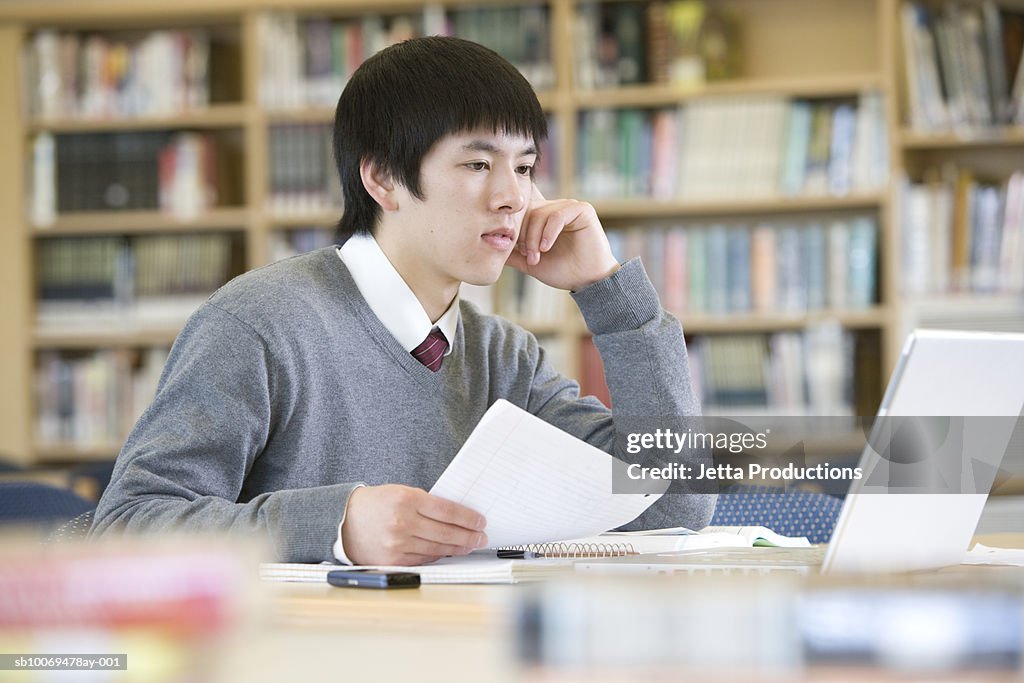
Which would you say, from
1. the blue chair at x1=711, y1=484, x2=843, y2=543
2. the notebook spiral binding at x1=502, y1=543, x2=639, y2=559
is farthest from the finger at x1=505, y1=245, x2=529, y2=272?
the notebook spiral binding at x1=502, y1=543, x2=639, y2=559

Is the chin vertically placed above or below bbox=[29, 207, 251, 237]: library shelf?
below

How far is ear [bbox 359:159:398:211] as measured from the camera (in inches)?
63.6

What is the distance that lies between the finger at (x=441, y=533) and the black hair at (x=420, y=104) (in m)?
0.61

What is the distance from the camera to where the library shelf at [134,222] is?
12.9 feet

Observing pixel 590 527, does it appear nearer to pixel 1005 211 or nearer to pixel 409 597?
pixel 409 597

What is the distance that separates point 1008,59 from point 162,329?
8.60 ft

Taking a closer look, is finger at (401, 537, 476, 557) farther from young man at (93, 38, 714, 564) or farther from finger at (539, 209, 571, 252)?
finger at (539, 209, 571, 252)

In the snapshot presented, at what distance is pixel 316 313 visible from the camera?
1452 millimetres

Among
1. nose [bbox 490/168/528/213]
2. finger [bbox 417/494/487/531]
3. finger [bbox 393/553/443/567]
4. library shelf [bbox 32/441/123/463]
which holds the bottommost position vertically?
library shelf [bbox 32/441/123/463]

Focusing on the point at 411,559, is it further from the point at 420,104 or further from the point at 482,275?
the point at 420,104

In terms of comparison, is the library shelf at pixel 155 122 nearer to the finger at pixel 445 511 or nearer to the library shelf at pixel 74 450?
the library shelf at pixel 74 450

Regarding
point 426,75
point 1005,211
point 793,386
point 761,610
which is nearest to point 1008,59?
point 1005,211

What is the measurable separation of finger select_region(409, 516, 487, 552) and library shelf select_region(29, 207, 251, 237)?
3004 mm

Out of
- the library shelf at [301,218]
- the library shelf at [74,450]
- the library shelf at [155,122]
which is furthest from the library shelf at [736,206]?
the library shelf at [74,450]
